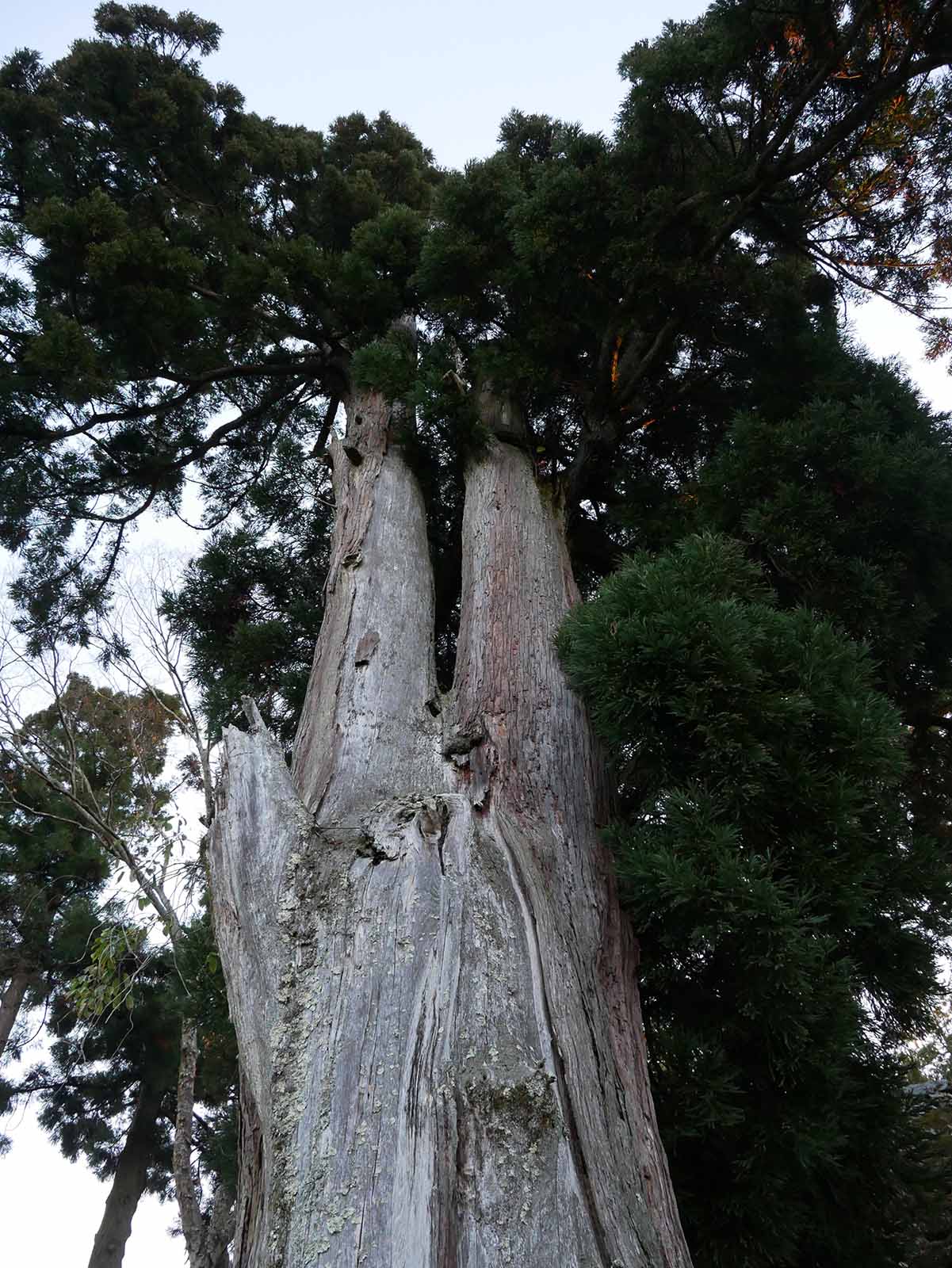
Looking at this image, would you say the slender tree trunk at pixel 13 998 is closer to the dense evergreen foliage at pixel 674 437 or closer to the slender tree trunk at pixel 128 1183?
the slender tree trunk at pixel 128 1183

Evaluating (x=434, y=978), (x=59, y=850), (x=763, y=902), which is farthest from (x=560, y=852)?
(x=59, y=850)

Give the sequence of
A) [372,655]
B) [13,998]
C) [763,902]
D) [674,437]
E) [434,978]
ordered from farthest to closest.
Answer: [13,998]
[674,437]
[372,655]
[763,902]
[434,978]

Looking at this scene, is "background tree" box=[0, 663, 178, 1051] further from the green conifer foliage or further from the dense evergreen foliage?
the green conifer foliage

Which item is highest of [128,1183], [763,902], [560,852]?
[128,1183]

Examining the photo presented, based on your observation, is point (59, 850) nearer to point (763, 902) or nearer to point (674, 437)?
point (674, 437)

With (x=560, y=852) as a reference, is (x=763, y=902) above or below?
below

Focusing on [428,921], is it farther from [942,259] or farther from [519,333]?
[942,259]

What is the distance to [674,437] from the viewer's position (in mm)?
5398

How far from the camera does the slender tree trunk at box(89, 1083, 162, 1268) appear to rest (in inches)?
345

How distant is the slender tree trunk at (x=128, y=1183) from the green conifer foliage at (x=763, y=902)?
30.4ft

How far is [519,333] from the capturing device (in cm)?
491

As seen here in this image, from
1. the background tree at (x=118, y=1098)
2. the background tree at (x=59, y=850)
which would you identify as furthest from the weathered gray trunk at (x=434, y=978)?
the background tree at (x=118, y=1098)

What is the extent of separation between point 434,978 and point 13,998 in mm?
10748

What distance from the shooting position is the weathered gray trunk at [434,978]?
1.49 metres
